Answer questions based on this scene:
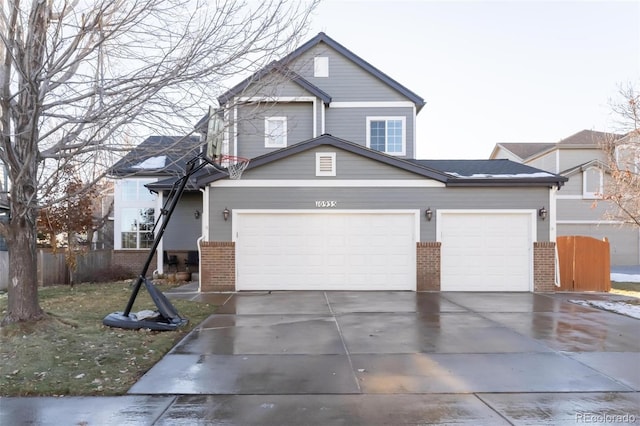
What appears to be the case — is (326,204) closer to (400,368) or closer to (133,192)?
(400,368)

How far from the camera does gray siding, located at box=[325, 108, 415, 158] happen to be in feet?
56.1

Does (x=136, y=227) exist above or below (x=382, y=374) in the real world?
above

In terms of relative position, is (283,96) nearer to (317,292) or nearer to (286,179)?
(286,179)

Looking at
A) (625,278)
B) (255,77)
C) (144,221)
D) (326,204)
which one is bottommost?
(625,278)

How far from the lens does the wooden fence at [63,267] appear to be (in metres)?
14.5

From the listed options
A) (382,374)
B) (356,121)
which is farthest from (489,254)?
(382,374)

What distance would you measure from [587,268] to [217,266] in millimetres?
11601

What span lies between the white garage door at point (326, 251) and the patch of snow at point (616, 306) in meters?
4.56

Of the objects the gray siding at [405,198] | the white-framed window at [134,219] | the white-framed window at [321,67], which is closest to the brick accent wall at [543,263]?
the gray siding at [405,198]

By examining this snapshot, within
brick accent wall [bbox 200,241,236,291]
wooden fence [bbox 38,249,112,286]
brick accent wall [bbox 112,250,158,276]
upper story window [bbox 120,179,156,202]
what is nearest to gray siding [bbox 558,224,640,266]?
brick accent wall [bbox 200,241,236,291]

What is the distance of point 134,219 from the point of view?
17.5 m

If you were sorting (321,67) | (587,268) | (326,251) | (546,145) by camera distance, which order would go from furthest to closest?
(546,145)
(321,67)
(587,268)
(326,251)

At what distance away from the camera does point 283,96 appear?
631 inches

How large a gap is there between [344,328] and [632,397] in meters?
4.42
